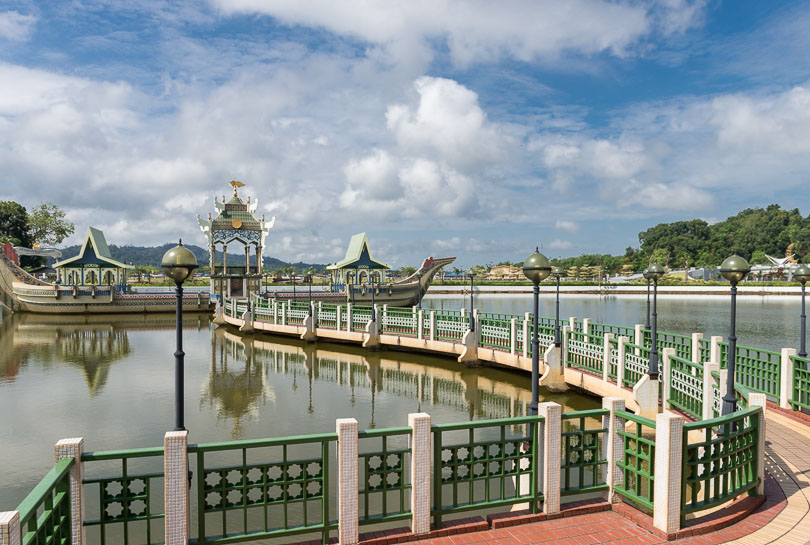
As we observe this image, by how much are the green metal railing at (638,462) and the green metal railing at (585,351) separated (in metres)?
8.13

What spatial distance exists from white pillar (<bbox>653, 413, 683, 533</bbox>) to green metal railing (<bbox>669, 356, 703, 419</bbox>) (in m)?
4.38

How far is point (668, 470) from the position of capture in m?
4.87

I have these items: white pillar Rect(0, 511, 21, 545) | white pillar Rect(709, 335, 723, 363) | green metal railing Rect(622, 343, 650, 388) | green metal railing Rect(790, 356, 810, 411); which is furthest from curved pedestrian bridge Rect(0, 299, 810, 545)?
white pillar Rect(709, 335, 723, 363)

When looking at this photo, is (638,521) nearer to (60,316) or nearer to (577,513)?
(577,513)

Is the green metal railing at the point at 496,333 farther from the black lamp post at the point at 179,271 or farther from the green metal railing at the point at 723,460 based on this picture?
the black lamp post at the point at 179,271

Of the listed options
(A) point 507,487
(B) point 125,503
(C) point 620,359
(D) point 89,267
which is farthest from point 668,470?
(D) point 89,267

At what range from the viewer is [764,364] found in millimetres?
10344

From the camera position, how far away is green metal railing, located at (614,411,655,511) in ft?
17.0

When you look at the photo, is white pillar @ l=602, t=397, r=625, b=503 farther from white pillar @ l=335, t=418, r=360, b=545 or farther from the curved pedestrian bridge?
white pillar @ l=335, t=418, r=360, b=545

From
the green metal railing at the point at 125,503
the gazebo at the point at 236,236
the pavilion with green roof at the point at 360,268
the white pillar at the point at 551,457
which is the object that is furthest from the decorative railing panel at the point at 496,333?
the pavilion with green roof at the point at 360,268

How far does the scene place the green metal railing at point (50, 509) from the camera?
3373 millimetres

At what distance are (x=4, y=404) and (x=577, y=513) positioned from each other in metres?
15.7

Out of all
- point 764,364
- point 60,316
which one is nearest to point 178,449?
point 764,364

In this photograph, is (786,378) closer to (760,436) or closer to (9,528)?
(760,436)
